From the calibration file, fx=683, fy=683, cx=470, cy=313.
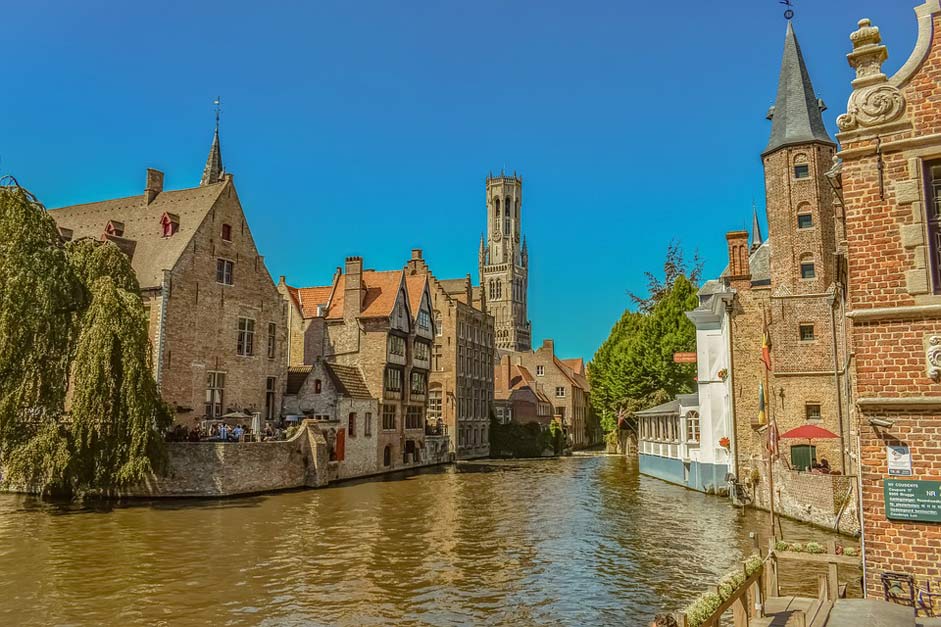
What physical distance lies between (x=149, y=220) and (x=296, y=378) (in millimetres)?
12169

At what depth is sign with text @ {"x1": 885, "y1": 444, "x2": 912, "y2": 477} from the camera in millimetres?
8602

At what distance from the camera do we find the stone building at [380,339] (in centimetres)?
4372

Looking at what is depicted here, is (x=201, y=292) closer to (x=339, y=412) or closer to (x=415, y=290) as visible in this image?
(x=339, y=412)

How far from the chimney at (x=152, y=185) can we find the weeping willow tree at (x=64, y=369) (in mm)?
11769

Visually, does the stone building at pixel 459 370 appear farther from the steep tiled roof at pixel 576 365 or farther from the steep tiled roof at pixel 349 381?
the steep tiled roof at pixel 576 365

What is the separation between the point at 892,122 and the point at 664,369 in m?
42.7

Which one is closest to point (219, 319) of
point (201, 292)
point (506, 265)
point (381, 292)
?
point (201, 292)

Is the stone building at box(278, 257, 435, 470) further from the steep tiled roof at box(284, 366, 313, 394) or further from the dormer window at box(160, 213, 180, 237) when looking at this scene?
the dormer window at box(160, 213, 180, 237)

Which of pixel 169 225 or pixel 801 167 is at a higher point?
→ pixel 801 167

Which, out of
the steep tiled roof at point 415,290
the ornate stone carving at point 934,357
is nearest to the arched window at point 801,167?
the ornate stone carving at point 934,357

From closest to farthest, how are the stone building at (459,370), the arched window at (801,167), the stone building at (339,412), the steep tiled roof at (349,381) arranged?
the arched window at (801,167) → the stone building at (339,412) → the steep tiled roof at (349,381) → the stone building at (459,370)

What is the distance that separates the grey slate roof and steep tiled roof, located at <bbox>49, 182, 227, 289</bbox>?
27.5m

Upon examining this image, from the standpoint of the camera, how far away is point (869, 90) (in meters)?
9.33

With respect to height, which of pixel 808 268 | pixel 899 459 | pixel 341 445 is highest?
pixel 808 268
